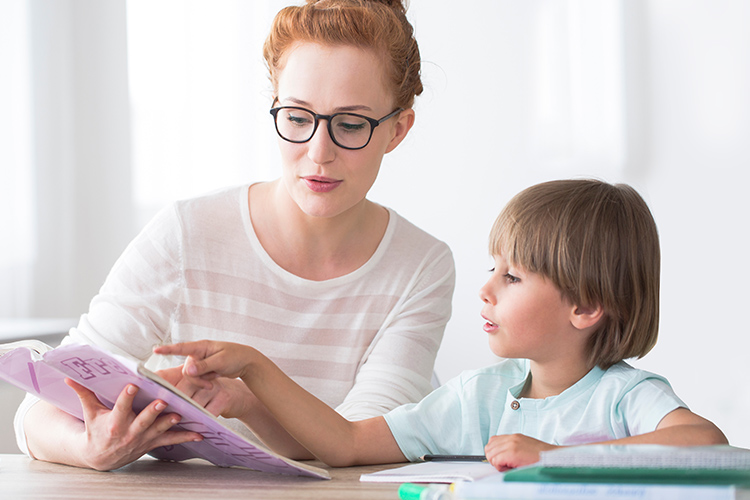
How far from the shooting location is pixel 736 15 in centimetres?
292

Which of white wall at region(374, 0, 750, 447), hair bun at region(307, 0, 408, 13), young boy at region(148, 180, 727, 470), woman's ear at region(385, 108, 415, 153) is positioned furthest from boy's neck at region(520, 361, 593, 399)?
white wall at region(374, 0, 750, 447)

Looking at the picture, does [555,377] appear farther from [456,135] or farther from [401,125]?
[456,135]

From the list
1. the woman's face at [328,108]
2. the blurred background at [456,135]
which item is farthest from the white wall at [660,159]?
the woman's face at [328,108]

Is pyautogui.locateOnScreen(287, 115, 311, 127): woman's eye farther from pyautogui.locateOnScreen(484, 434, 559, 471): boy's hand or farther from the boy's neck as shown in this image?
pyautogui.locateOnScreen(484, 434, 559, 471): boy's hand

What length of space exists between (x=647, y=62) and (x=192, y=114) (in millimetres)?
2044

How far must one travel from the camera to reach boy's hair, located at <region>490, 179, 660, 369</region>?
3.44 ft

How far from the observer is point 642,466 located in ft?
1.99

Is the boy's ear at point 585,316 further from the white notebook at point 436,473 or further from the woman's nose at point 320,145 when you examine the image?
the woman's nose at point 320,145

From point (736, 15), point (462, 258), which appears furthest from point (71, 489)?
point (736, 15)

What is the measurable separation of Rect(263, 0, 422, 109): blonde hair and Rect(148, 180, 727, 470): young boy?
16.6 inches

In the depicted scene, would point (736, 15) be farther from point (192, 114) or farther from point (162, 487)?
point (162, 487)

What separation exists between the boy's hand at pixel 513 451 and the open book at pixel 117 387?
0.22m

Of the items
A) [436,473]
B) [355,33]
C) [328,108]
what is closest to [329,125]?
[328,108]

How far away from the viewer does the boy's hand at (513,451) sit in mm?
810
